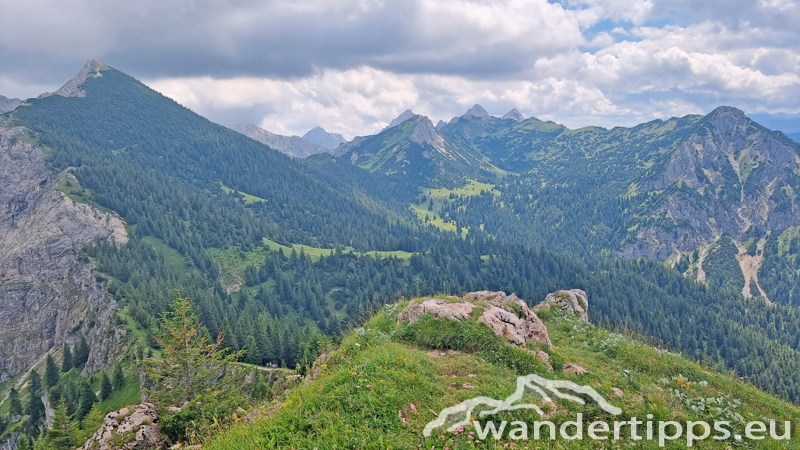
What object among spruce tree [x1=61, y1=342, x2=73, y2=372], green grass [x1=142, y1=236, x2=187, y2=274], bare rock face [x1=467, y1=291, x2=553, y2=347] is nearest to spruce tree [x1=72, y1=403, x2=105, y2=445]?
bare rock face [x1=467, y1=291, x2=553, y2=347]

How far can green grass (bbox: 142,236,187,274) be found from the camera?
184 m

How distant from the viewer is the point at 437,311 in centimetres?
2389

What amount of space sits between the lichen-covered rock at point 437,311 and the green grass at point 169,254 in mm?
183081

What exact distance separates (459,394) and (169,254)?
212 m

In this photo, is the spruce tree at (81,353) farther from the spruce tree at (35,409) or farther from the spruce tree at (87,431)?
the spruce tree at (87,431)

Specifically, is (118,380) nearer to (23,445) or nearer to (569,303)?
(23,445)

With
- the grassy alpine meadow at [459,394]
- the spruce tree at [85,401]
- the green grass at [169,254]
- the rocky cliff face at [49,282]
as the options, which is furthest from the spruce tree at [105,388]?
the green grass at [169,254]

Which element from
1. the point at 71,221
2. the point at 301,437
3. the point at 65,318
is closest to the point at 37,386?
the point at 65,318

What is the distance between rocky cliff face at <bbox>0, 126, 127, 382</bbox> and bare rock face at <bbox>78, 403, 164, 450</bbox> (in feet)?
364

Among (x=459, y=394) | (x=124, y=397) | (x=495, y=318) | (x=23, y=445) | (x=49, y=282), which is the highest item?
(x=495, y=318)

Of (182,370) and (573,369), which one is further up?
(573,369)

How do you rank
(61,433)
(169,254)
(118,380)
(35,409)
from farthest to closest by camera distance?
(169,254) → (35,409) → (118,380) → (61,433)

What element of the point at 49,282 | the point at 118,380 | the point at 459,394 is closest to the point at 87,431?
the point at 459,394

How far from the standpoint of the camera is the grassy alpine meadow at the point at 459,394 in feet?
43.3
